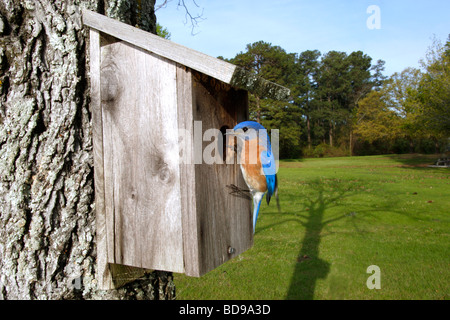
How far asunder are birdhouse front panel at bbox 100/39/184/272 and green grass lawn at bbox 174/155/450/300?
773mm

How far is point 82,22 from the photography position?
1.60m

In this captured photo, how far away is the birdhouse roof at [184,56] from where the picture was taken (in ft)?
4.38

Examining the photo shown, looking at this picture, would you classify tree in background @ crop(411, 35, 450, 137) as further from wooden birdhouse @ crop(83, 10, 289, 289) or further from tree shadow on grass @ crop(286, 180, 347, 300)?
wooden birdhouse @ crop(83, 10, 289, 289)

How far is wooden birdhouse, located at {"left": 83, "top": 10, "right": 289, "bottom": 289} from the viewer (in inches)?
56.3

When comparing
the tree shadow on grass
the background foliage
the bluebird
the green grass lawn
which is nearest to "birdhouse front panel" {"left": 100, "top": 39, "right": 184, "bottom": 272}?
the bluebird

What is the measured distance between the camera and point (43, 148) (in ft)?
5.12

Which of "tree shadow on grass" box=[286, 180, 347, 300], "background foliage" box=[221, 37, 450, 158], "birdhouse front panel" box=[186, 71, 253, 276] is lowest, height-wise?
"tree shadow on grass" box=[286, 180, 347, 300]

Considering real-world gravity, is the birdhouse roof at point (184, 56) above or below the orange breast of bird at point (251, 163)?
above

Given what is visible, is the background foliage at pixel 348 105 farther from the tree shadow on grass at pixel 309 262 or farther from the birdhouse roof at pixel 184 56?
the birdhouse roof at pixel 184 56

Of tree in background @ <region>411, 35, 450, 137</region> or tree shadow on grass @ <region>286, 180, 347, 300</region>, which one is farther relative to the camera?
tree in background @ <region>411, 35, 450, 137</region>

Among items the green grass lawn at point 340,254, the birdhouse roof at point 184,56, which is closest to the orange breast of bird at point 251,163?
the birdhouse roof at point 184,56

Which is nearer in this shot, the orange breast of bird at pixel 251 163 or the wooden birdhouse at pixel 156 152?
the wooden birdhouse at pixel 156 152

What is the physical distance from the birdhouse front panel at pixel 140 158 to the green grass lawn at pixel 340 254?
2.54 ft
